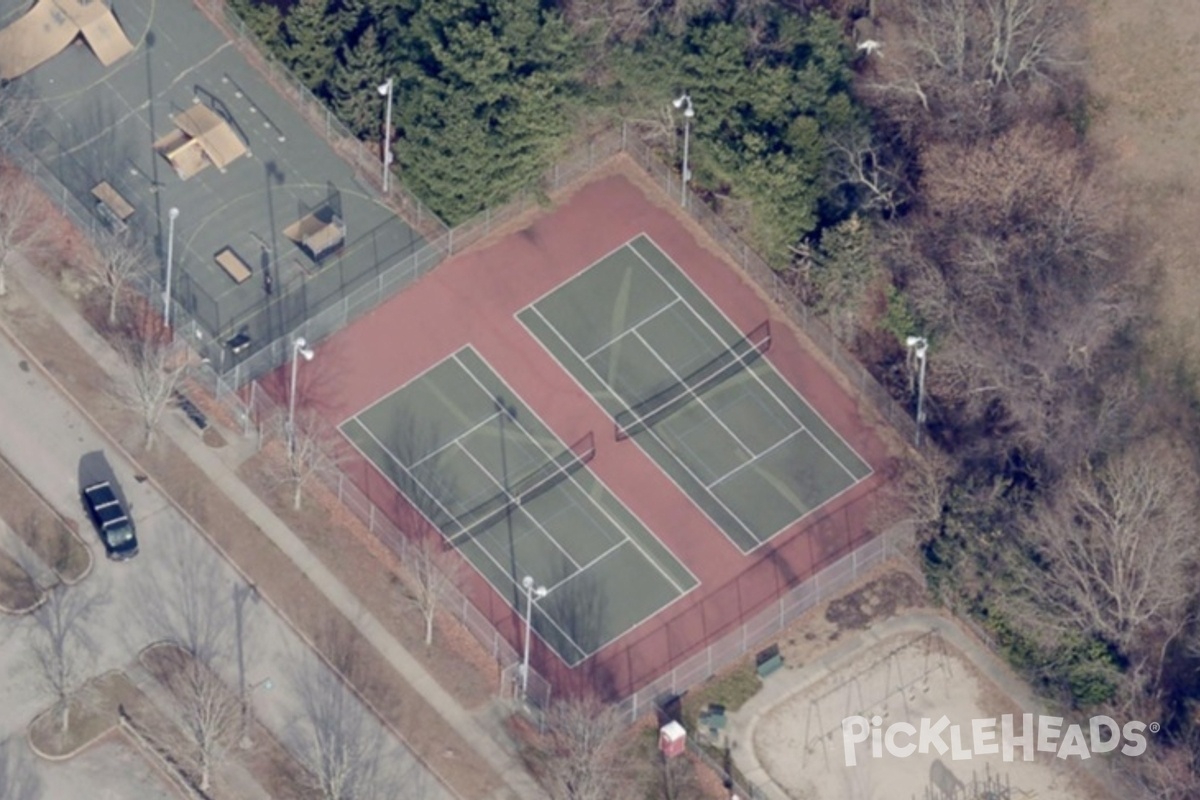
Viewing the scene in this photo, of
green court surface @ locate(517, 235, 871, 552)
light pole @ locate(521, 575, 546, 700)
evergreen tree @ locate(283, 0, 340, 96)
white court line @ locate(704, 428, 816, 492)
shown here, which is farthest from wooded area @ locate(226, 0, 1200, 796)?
light pole @ locate(521, 575, 546, 700)

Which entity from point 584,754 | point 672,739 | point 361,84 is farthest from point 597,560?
point 361,84

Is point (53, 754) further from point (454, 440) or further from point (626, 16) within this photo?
point (626, 16)

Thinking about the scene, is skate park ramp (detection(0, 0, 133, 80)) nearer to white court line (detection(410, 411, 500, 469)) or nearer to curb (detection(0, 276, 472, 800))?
curb (detection(0, 276, 472, 800))

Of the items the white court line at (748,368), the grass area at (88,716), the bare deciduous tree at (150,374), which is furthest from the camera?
the white court line at (748,368)

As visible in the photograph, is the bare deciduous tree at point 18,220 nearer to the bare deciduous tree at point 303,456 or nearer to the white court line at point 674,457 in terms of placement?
the bare deciduous tree at point 303,456

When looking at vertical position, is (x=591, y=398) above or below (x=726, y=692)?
above

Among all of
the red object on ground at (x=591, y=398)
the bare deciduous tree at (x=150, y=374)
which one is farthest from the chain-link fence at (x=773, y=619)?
the bare deciduous tree at (x=150, y=374)
